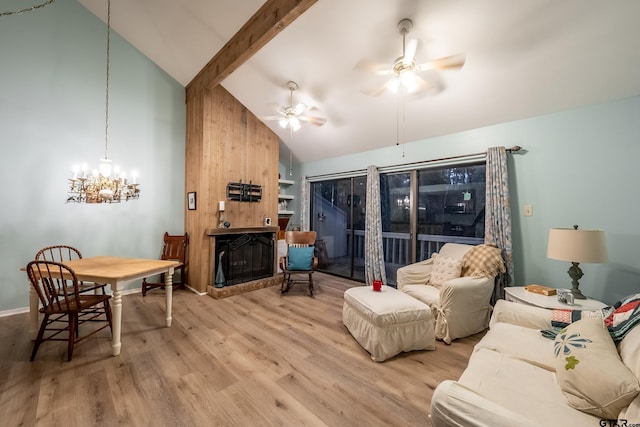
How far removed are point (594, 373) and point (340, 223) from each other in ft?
14.0

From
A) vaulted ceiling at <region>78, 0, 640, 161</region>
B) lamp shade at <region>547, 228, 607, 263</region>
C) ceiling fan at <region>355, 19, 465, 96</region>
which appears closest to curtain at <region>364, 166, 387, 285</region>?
vaulted ceiling at <region>78, 0, 640, 161</region>

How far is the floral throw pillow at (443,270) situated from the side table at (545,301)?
49cm

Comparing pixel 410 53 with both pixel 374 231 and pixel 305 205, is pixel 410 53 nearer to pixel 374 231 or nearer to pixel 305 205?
pixel 374 231

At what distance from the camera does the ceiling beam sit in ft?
7.48

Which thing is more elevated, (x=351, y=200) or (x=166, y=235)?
(x=351, y=200)

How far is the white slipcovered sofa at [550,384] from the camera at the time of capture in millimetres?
910

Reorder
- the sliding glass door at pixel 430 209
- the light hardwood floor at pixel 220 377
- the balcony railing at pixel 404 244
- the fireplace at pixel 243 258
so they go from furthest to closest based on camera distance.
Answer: the fireplace at pixel 243 258
the balcony railing at pixel 404 244
the sliding glass door at pixel 430 209
the light hardwood floor at pixel 220 377

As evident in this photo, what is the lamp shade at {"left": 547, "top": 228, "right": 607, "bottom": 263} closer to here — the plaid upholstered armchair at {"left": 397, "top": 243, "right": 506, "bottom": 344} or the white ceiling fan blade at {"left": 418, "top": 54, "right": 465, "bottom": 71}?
the plaid upholstered armchair at {"left": 397, "top": 243, "right": 506, "bottom": 344}

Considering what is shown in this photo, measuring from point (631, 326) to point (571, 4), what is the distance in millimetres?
2272

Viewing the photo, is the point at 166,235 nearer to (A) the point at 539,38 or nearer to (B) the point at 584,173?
(A) the point at 539,38

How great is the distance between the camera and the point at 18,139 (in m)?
2.93

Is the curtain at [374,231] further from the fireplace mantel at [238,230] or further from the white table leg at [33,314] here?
the white table leg at [33,314]

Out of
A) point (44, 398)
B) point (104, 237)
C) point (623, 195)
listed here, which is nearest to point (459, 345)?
point (623, 195)

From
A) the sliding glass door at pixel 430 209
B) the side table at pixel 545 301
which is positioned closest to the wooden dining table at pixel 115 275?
the sliding glass door at pixel 430 209
